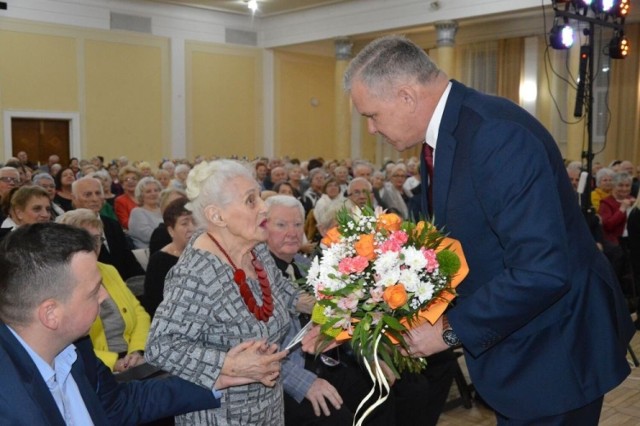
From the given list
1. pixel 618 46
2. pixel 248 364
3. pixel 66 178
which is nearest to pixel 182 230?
pixel 248 364

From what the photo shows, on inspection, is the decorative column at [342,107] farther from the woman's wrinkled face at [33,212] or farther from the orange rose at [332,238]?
the orange rose at [332,238]

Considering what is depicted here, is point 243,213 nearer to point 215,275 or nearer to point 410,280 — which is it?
point 215,275

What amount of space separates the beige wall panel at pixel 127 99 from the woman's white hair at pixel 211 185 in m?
14.7

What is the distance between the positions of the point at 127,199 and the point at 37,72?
899cm

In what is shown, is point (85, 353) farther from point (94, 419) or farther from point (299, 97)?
point (299, 97)

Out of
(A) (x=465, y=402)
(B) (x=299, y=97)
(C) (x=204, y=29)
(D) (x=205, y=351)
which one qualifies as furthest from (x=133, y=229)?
(B) (x=299, y=97)

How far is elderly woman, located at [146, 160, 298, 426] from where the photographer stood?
85.6 inches

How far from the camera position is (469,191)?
5.56ft

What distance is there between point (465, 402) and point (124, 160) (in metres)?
11.1

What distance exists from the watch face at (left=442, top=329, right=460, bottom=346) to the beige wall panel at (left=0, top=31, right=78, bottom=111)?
A: 15266mm

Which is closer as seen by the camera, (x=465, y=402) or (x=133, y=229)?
(x=465, y=402)

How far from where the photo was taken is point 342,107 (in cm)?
1745

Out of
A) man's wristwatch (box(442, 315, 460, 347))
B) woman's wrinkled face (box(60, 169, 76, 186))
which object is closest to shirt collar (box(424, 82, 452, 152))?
man's wristwatch (box(442, 315, 460, 347))

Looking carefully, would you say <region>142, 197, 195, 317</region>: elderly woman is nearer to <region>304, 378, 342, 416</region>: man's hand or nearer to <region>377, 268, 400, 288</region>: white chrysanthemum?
<region>304, 378, 342, 416</region>: man's hand
